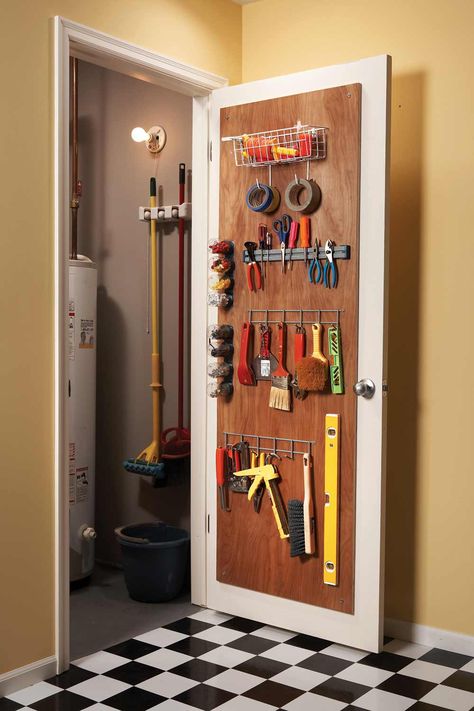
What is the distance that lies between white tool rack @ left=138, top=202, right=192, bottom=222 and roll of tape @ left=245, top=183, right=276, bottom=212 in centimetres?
63

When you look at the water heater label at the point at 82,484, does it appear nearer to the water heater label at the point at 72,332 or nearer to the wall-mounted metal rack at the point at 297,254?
the water heater label at the point at 72,332

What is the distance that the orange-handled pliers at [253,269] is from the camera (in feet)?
10.4

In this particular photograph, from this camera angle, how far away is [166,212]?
3.82m

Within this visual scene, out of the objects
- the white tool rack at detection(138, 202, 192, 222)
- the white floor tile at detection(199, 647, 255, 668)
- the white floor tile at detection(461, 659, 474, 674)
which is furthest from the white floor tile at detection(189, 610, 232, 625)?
the white tool rack at detection(138, 202, 192, 222)

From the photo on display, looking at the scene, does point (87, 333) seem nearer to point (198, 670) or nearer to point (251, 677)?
point (198, 670)

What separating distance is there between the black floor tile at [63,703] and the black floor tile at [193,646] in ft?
1.58

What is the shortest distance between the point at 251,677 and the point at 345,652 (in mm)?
404

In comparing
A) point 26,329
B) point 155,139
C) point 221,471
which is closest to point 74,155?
→ point 155,139

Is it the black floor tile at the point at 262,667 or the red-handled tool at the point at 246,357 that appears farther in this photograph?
the red-handled tool at the point at 246,357

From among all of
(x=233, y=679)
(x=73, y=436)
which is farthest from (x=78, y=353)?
(x=233, y=679)

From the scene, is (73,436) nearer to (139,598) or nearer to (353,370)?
(139,598)

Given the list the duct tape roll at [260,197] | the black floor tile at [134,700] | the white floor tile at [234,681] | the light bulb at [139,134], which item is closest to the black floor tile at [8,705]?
the black floor tile at [134,700]

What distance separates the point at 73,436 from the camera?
12.3 feet

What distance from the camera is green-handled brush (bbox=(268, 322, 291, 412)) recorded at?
3.09 metres
